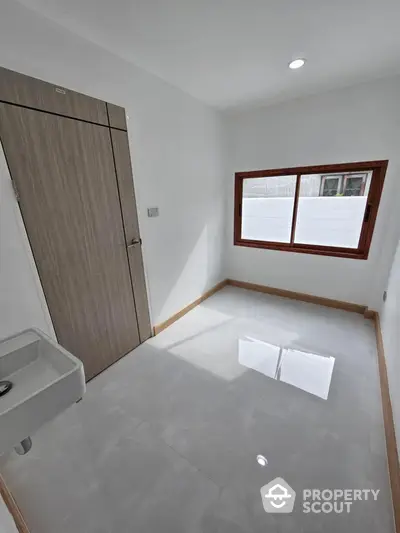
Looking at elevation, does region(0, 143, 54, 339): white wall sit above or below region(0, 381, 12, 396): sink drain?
above

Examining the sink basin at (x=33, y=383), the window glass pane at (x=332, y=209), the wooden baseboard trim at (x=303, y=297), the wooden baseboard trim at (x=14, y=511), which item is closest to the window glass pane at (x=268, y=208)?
the window glass pane at (x=332, y=209)

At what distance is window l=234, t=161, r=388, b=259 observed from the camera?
8.21ft

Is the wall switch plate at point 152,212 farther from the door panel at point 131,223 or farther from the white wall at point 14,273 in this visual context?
the white wall at point 14,273

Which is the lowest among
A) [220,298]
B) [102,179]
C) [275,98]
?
[220,298]

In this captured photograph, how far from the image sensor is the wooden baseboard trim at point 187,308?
255 cm

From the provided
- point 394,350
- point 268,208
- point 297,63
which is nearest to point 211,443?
point 394,350

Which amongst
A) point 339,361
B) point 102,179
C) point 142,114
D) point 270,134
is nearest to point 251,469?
point 339,361

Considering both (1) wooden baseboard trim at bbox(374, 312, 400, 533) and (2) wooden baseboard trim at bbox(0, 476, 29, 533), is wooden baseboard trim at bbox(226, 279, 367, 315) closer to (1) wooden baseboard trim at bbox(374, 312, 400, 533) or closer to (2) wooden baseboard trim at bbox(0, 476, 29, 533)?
(1) wooden baseboard trim at bbox(374, 312, 400, 533)

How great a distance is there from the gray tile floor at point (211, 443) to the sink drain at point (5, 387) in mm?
650

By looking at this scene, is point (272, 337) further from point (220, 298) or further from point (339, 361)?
point (220, 298)

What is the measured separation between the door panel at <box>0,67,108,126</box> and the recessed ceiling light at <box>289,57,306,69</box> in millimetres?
1544

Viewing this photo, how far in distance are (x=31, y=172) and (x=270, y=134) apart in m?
2.59

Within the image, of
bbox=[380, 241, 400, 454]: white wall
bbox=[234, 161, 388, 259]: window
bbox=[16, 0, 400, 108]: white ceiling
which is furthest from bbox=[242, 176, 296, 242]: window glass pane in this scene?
bbox=[380, 241, 400, 454]: white wall

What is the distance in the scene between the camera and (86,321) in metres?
1.80
